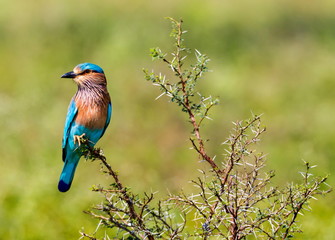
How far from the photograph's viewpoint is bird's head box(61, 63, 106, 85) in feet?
15.4

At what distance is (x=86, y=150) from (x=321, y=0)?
9.52 metres

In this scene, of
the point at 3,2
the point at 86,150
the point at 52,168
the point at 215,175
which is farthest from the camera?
the point at 3,2

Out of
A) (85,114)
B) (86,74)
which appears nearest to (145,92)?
(86,74)

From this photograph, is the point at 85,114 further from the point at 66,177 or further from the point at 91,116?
the point at 66,177

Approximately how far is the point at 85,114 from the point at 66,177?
1.35ft

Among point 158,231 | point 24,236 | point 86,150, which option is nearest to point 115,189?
point 158,231

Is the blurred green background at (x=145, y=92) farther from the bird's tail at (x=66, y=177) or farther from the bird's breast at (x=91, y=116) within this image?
the bird's breast at (x=91, y=116)

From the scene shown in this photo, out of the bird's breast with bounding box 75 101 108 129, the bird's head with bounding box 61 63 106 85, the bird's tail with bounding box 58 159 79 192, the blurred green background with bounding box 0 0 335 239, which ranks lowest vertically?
the bird's tail with bounding box 58 159 79 192

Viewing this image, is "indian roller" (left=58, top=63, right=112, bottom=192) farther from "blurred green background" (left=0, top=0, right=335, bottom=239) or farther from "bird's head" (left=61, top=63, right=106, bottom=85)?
"blurred green background" (left=0, top=0, right=335, bottom=239)

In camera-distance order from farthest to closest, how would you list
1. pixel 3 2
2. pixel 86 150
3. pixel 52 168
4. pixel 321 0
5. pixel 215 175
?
pixel 321 0 < pixel 3 2 < pixel 52 168 < pixel 86 150 < pixel 215 175

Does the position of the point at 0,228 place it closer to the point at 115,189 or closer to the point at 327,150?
the point at 115,189

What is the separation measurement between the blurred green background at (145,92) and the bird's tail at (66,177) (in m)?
0.75

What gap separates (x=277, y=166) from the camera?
7062 millimetres

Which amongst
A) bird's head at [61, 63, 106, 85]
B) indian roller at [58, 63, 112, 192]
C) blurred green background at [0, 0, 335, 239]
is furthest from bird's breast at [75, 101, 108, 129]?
blurred green background at [0, 0, 335, 239]
